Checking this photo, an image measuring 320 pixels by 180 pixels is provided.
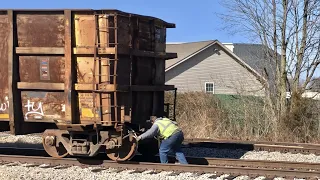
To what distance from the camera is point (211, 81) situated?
1399 inches

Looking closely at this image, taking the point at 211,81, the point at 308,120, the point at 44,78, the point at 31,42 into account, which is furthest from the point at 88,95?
the point at 211,81

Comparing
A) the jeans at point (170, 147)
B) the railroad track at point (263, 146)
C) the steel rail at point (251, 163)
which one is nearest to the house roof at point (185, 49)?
the railroad track at point (263, 146)

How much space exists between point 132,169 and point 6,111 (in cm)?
294

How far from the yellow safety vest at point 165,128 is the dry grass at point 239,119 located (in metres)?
6.35

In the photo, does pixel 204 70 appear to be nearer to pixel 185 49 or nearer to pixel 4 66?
pixel 185 49

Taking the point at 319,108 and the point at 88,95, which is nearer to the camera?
the point at 88,95

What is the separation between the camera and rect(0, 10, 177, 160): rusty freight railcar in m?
8.35

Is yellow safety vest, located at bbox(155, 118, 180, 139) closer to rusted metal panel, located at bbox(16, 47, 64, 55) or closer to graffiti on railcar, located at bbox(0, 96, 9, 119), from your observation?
rusted metal panel, located at bbox(16, 47, 64, 55)

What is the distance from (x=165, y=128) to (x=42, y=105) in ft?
8.53

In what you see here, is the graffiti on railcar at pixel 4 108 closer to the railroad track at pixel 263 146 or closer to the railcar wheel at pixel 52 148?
the railcar wheel at pixel 52 148

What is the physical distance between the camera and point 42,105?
8812mm

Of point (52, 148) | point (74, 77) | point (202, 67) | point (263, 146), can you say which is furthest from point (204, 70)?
point (74, 77)

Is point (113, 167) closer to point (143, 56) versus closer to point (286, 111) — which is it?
point (143, 56)

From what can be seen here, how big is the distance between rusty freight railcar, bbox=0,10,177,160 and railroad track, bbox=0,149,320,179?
0.22 m
